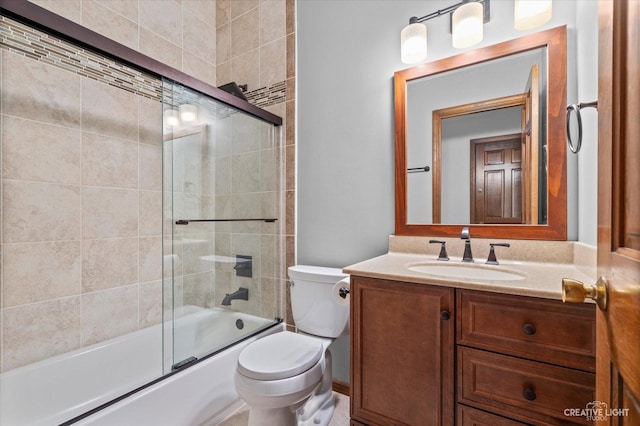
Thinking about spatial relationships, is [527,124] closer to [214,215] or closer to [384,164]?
[384,164]

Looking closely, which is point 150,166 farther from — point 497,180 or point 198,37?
point 497,180

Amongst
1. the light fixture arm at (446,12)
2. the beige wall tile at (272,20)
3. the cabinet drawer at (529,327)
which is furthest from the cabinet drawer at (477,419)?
the beige wall tile at (272,20)

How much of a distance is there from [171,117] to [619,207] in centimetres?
170

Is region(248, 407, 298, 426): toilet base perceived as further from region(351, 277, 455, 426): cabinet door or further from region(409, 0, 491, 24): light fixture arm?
region(409, 0, 491, 24): light fixture arm

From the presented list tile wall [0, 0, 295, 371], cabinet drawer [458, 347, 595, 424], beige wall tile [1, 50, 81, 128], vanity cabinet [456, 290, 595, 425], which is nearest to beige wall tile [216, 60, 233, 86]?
tile wall [0, 0, 295, 371]

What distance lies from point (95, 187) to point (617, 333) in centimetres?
211

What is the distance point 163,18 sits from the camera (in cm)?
198

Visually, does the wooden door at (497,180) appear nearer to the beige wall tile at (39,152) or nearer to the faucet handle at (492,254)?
→ the faucet handle at (492,254)

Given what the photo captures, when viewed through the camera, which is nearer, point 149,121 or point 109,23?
point 109,23

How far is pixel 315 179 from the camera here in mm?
1916

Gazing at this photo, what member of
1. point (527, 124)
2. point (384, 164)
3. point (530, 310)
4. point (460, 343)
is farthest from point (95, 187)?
point (527, 124)

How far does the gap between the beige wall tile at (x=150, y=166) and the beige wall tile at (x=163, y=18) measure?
Answer: 783mm

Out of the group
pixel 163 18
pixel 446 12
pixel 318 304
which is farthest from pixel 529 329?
pixel 163 18

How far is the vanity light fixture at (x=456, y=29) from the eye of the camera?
4.41 feet
